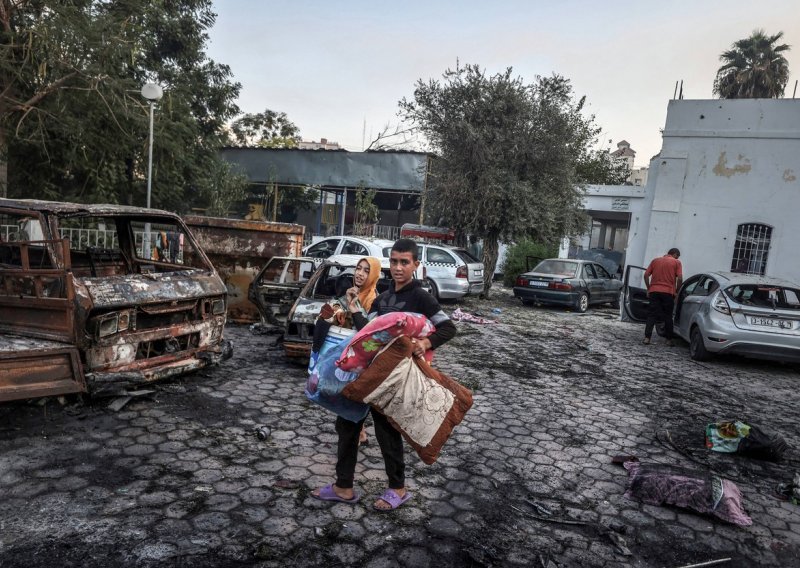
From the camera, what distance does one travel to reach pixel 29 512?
3.11m

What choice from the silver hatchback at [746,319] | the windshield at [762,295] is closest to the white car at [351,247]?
the silver hatchback at [746,319]

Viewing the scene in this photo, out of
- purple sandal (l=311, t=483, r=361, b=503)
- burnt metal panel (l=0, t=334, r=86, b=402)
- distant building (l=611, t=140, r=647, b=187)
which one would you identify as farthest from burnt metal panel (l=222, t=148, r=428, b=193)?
distant building (l=611, t=140, r=647, b=187)

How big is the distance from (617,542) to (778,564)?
0.92 metres

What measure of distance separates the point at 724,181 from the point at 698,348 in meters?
8.12

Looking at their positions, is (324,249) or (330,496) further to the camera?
(324,249)

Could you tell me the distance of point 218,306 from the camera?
5.81 meters

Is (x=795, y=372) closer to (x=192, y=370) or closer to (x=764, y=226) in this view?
(x=764, y=226)

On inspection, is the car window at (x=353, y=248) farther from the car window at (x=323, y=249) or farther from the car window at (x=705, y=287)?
the car window at (x=705, y=287)

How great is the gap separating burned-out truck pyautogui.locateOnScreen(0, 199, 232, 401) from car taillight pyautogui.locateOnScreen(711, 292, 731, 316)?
7.63 meters

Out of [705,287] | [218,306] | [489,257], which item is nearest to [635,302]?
[705,287]

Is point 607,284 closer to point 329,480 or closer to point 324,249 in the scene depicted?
point 324,249

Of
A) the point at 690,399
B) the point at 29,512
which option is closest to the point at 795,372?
the point at 690,399

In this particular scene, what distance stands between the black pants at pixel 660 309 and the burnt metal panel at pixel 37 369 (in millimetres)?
9581

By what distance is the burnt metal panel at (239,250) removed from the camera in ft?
29.7
